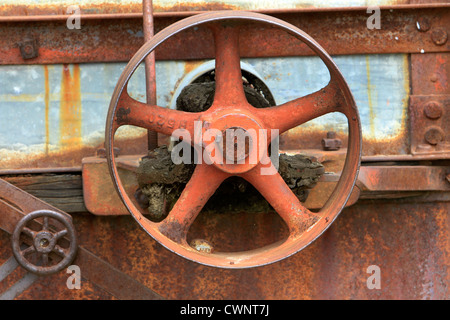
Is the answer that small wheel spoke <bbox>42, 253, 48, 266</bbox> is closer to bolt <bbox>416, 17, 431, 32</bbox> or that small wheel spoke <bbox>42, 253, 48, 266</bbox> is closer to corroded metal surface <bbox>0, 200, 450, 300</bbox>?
corroded metal surface <bbox>0, 200, 450, 300</bbox>

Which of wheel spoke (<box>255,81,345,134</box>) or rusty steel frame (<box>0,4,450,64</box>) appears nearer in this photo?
wheel spoke (<box>255,81,345,134</box>)

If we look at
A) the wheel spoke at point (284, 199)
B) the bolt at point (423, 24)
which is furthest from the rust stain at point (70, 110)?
the bolt at point (423, 24)

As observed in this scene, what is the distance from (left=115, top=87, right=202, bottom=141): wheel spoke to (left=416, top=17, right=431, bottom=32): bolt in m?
0.96

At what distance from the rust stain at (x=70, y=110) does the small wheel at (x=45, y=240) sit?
32 centimetres

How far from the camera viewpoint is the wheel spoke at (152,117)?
1604 millimetres

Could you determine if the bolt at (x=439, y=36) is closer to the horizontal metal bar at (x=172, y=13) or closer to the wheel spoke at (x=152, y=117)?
the horizontal metal bar at (x=172, y=13)

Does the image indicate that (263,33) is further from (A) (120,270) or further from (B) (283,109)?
(A) (120,270)

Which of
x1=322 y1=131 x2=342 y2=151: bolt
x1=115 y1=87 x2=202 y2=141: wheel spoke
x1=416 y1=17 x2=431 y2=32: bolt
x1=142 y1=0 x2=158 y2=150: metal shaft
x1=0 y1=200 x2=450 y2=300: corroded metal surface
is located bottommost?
x1=0 y1=200 x2=450 y2=300: corroded metal surface

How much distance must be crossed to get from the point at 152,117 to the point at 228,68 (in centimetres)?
27

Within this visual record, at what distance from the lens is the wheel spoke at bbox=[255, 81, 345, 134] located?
5.42 ft

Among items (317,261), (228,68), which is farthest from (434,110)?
Answer: (228,68)

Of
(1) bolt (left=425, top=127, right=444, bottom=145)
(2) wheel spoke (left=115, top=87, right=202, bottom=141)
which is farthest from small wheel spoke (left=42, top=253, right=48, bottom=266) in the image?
(1) bolt (left=425, top=127, right=444, bottom=145)

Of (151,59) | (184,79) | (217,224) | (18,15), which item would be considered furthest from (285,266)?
(18,15)

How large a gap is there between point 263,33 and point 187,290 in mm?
1018
